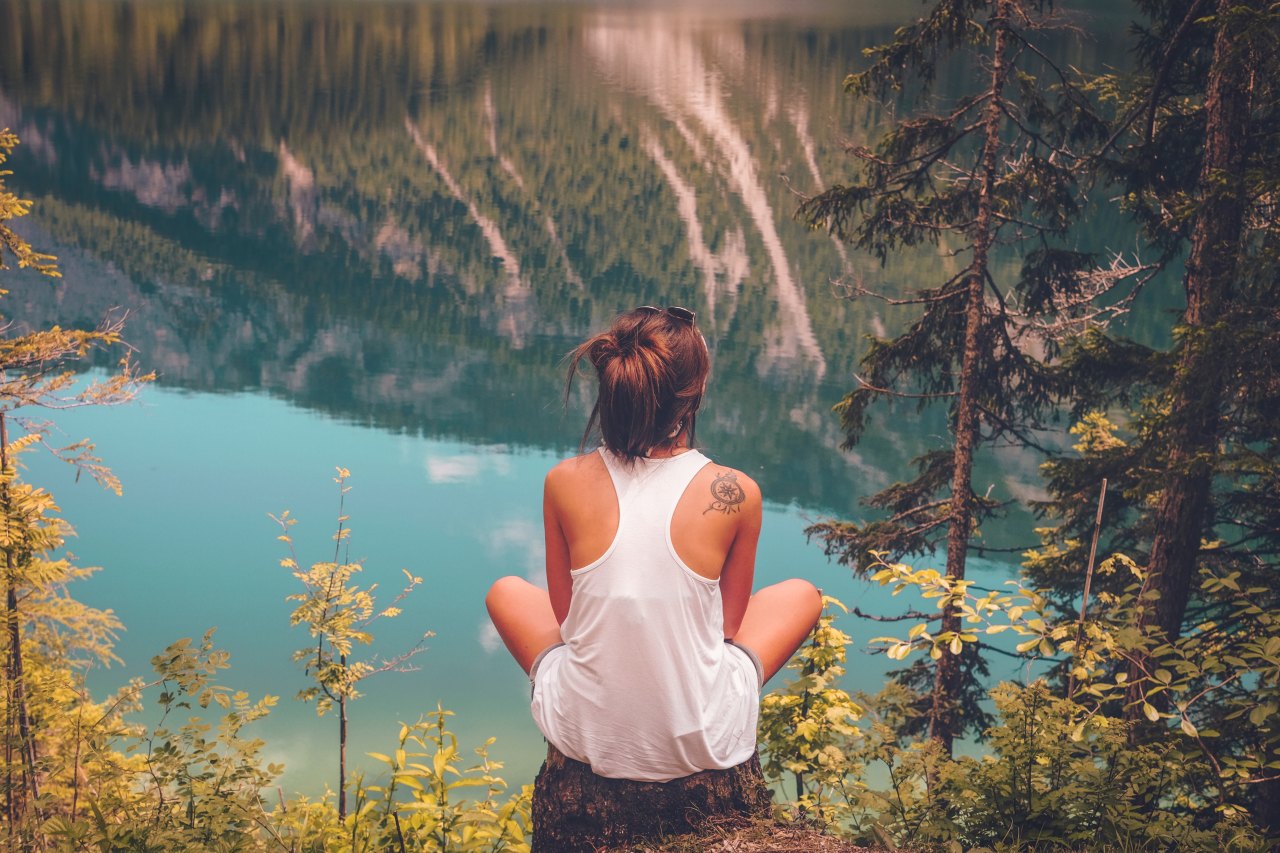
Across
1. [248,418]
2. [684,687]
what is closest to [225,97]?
[248,418]

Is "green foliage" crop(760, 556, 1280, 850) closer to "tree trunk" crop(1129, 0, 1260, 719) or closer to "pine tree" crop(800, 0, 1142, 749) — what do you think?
"tree trunk" crop(1129, 0, 1260, 719)

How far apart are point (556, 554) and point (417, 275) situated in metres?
69.4

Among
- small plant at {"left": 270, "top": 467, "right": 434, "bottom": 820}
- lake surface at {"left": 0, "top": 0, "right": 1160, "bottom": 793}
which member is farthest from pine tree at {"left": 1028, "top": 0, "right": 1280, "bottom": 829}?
lake surface at {"left": 0, "top": 0, "right": 1160, "bottom": 793}

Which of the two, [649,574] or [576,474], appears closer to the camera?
[649,574]

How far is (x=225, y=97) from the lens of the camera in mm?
87562

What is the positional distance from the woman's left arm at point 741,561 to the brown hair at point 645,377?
252mm

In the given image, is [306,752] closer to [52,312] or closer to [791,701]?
[791,701]

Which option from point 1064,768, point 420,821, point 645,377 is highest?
point 645,377

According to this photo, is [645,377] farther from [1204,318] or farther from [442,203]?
[442,203]

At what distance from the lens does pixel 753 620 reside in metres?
2.89

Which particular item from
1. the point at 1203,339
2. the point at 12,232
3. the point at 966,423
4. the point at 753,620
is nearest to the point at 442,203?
the point at 966,423

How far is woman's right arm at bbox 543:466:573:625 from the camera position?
2.64m

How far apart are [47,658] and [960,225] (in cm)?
851

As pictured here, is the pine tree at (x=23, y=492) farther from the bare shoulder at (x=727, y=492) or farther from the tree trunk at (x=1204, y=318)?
the tree trunk at (x=1204, y=318)
